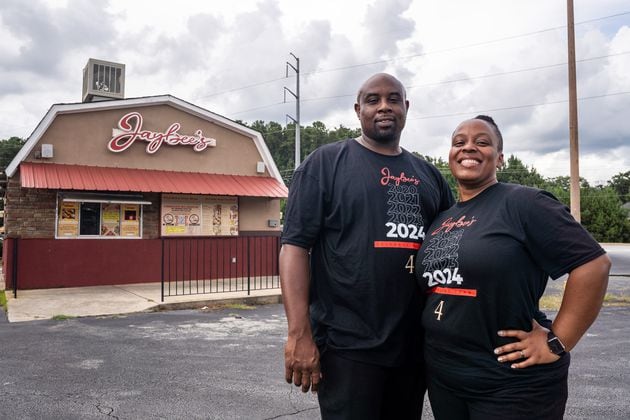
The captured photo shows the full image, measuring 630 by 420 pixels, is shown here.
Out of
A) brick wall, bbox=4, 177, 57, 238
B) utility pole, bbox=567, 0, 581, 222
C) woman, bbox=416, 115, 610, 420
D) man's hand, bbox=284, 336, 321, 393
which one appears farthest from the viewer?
utility pole, bbox=567, 0, 581, 222

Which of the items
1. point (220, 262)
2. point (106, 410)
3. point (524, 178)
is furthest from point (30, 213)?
point (524, 178)

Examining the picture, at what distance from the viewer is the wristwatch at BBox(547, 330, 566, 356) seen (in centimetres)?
196

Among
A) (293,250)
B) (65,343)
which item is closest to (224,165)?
(65,343)

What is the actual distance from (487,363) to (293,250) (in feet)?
3.04

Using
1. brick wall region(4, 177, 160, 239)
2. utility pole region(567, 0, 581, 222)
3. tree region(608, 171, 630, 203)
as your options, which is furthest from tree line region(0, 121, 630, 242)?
brick wall region(4, 177, 160, 239)

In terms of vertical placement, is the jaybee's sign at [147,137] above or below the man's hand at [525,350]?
above

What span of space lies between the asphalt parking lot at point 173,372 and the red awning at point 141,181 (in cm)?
433

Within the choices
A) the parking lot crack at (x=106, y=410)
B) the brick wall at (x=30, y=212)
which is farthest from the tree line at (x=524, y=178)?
the parking lot crack at (x=106, y=410)

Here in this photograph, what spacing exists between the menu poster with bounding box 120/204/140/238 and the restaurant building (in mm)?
25

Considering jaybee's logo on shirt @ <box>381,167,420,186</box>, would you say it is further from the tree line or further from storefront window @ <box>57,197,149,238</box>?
the tree line

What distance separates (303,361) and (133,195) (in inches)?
466

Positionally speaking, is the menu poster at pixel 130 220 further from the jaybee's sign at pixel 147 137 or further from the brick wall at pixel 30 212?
the brick wall at pixel 30 212

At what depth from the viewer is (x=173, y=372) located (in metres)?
5.31

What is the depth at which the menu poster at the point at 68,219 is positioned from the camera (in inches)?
489
